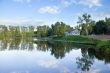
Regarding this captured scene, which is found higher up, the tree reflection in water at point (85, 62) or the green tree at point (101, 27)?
the green tree at point (101, 27)

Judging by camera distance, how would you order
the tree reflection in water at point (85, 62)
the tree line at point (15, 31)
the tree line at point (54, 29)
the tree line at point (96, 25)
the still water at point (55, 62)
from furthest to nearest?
1. the tree line at point (15, 31)
2. the tree line at point (54, 29)
3. the tree line at point (96, 25)
4. the tree reflection in water at point (85, 62)
5. the still water at point (55, 62)

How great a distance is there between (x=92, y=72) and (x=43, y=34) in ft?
465

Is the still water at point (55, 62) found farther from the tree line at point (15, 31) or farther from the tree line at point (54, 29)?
the tree line at point (15, 31)

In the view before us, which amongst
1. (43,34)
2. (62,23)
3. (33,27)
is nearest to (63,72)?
(62,23)

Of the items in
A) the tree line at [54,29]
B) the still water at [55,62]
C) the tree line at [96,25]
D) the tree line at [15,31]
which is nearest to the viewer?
the still water at [55,62]

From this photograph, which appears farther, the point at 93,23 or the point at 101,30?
the point at 93,23

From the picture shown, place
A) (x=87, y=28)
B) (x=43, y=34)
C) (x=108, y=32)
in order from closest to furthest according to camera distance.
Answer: (x=108, y=32) → (x=87, y=28) → (x=43, y=34)

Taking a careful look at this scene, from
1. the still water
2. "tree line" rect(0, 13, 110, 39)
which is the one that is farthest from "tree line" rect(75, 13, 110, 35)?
the still water

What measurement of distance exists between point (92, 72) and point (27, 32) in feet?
549

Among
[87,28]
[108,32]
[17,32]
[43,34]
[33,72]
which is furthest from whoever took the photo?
[17,32]

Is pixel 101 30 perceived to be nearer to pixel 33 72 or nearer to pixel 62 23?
pixel 62 23

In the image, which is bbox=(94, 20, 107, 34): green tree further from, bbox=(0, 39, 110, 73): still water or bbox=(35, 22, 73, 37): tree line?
bbox=(0, 39, 110, 73): still water

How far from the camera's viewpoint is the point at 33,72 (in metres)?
24.9

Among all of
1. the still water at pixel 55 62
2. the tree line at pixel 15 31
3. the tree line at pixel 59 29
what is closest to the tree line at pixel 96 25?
the tree line at pixel 59 29
